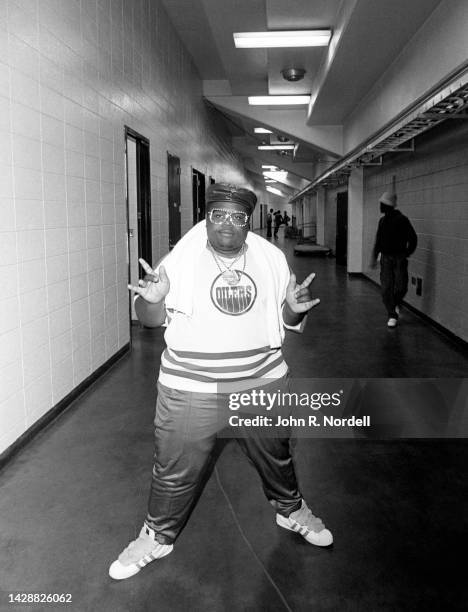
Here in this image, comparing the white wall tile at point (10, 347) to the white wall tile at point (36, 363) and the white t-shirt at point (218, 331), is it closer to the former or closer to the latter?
the white wall tile at point (36, 363)

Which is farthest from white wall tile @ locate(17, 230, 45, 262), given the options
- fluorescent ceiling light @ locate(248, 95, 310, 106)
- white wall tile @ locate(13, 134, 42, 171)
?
fluorescent ceiling light @ locate(248, 95, 310, 106)

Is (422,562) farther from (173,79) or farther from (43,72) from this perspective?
(173,79)

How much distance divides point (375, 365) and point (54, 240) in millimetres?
2856

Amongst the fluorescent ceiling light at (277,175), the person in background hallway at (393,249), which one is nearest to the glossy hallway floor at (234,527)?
the person in background hallway at (393,249)

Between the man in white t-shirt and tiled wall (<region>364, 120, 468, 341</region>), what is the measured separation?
164 inches

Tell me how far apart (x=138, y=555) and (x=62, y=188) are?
259 centimetres

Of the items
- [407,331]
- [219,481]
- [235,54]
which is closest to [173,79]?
[235,54]

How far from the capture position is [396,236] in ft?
22.1

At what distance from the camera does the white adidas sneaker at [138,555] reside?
2148 mm

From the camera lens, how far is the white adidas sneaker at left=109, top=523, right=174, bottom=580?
215 centimetres

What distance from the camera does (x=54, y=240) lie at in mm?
3828

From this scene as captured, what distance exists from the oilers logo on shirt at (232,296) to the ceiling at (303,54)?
4365 millimetres

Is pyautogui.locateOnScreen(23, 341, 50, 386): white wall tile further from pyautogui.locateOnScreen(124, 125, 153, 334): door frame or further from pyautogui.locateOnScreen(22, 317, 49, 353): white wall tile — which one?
pyautogui.locateOnScreen(124, 125, 153, 334): door frame

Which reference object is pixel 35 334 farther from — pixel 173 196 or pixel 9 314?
pixel 173 196
